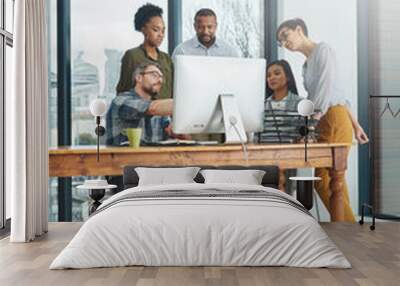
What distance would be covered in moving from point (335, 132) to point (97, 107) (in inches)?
106

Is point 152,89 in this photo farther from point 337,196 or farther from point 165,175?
point 337,196

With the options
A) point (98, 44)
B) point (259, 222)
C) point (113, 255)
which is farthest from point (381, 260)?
point (98, 44)

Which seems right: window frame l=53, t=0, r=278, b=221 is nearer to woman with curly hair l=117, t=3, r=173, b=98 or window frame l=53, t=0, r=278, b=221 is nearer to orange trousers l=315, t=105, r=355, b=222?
woman with curly hair l=117, t=3, r=173, b=98

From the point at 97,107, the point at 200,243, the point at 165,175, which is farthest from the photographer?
the point at 97,107

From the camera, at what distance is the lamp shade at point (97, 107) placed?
668cm

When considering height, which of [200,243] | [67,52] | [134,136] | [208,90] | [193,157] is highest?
[67,52]

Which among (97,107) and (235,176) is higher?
(97,107)

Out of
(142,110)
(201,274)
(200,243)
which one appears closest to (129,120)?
(142,110)

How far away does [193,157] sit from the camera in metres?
6.57

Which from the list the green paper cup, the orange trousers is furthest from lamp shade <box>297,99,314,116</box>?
the green paper cup

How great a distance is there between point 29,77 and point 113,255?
2.13 metres

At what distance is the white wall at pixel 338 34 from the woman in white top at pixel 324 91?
7cm

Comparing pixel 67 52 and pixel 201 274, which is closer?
pixel 201 274

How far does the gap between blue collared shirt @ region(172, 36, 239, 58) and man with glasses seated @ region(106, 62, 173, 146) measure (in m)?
0.41
